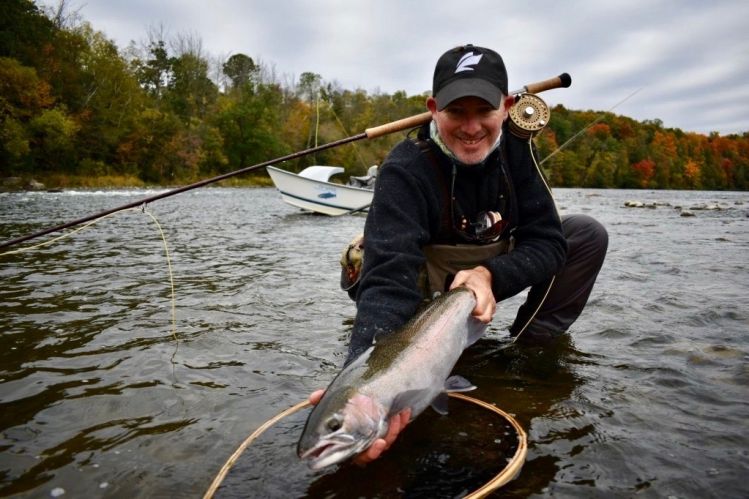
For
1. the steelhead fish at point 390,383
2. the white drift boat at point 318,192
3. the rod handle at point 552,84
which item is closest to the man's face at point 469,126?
the steelhead fish at point 390,383

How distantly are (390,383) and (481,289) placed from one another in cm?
94

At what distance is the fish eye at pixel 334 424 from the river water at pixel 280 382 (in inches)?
19.4

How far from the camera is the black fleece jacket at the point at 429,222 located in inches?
106

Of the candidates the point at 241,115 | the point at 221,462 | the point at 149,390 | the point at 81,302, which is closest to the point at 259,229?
the point at 81,302

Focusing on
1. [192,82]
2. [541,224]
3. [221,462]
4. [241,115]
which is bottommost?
[221,462]

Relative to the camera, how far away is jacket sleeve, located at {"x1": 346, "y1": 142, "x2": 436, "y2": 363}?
2.57m

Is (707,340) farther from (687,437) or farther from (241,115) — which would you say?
(241,115)

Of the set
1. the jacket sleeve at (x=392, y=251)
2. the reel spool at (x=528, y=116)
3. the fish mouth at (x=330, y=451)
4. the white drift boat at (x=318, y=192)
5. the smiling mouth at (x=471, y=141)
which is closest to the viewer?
the fish mouth at (x=330, y=451)

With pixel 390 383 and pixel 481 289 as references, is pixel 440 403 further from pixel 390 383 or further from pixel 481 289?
pixel 481 289

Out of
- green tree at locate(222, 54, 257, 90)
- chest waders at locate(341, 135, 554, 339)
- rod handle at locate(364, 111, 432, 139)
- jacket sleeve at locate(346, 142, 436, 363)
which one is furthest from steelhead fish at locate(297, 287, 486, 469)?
green tree at locate(222, 54, 257, 90)

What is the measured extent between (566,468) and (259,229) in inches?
492

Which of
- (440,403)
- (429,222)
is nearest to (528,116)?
(429,222)

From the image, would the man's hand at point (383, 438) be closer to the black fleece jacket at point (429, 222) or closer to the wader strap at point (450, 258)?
the black fleece jacket at point (429, 222)

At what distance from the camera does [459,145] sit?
119 inches
